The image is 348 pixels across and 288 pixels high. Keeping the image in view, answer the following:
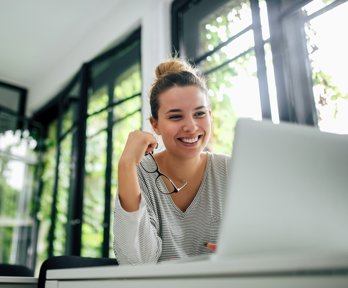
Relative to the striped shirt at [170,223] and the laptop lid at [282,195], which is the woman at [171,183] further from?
the laptop lid at [282,195]

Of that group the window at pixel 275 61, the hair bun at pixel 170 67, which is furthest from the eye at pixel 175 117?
the window at pixel 275 61

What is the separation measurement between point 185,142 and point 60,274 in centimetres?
72

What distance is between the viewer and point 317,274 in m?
0.39

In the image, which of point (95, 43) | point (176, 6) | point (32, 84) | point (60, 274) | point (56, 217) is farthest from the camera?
point (32, 84)

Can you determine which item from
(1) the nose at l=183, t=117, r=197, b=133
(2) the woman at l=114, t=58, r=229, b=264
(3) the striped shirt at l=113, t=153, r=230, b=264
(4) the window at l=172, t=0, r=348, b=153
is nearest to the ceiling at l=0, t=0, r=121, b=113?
(4) the window at l=172, t=0, r=348, b=153

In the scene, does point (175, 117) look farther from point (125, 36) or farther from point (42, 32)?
point (42, 32)

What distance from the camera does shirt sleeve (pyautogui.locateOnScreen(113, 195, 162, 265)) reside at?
894 millimetres

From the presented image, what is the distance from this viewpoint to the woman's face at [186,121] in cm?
133

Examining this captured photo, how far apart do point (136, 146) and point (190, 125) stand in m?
0.29

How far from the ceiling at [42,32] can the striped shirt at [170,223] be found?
9.36 ft

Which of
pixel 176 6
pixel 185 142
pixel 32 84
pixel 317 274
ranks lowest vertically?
pixel 317 274

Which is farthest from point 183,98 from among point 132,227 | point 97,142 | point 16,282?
point 97,142

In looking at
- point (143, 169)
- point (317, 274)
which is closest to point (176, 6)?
point (143, 169)

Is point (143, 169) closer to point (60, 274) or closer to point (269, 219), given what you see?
point (60, 274)
